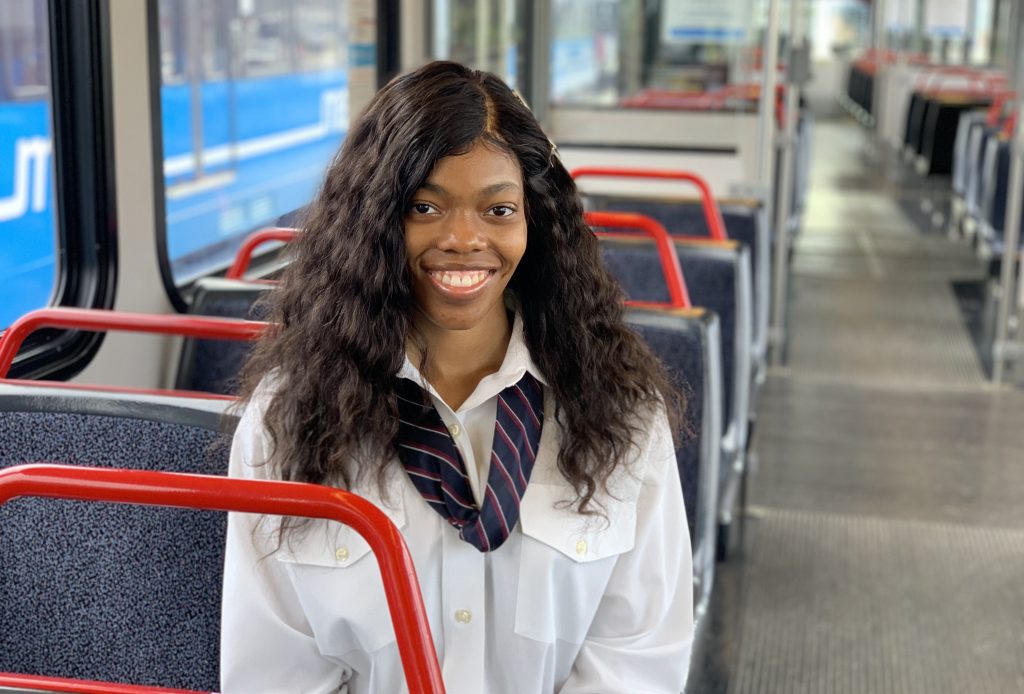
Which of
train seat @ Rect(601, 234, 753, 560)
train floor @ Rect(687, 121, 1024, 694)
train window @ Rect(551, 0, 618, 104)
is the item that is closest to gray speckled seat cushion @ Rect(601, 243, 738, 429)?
train seat @ Rect(601, 234, 753, 560)

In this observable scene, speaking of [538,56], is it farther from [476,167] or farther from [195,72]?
[476,167]

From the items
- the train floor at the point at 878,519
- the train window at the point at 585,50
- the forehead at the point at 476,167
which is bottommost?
the train floor at the point at 878,519

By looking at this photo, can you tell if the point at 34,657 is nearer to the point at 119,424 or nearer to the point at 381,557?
the point at 119,424

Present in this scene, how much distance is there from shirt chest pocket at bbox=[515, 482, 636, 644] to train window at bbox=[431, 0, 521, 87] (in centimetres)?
355

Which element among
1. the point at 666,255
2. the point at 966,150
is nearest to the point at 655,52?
the point at 666,255

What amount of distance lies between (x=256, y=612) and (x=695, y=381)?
1.25 m

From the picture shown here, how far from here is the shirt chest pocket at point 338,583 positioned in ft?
4.76

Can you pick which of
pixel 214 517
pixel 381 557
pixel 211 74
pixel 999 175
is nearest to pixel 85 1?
pixel 211 74

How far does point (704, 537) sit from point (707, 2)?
3.63m

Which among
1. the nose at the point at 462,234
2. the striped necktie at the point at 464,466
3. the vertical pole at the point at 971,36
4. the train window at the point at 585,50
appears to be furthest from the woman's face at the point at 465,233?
the vertical pole at the point at 971,36

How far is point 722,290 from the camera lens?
10.6 ft

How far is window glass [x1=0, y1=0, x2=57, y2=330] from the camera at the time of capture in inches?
95.6

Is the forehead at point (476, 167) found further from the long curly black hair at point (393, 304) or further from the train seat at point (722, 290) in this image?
the train seat at point (722, 290)

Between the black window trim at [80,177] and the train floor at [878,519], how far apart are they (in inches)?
64.3
